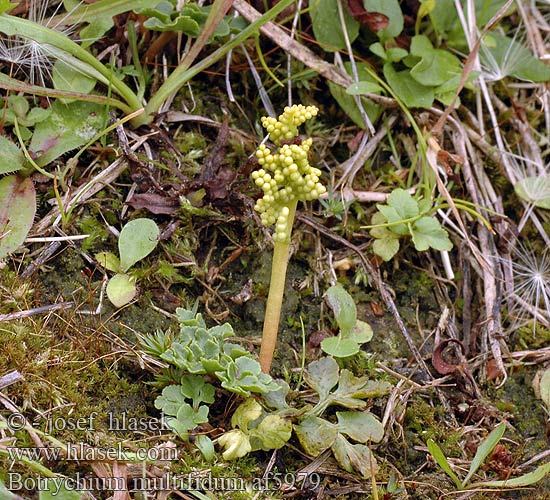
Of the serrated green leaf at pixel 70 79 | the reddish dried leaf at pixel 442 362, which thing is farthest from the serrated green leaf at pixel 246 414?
the serrated green leaf at pixel 70 79

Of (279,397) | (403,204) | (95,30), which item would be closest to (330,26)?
(403,204)

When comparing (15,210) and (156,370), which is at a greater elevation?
(15,210)

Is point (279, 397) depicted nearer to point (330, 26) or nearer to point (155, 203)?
point (155, 203)

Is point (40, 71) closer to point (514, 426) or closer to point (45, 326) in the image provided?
point (45, 326)

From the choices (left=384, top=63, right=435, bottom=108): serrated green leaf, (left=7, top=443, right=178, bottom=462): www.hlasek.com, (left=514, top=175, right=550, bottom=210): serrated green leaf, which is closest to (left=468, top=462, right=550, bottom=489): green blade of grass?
(left=7, top=443, right=178, bottom=462): www.hlasek.com

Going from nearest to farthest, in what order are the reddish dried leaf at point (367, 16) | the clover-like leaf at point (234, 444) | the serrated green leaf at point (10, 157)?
the clover-like leaf at point (234, 444)
the serrated green leaf at point (10, 157)
the reddish dried leaf at point (367, 16)

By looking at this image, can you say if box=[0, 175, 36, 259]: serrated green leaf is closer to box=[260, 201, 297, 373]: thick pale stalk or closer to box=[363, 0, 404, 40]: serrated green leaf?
box=[260, 201, 297, 373]: thick pale stalk

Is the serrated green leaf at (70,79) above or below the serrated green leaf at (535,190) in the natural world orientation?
above

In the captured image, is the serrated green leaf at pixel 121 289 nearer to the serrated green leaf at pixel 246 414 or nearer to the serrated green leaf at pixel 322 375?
the serrated green leaf at pixel 246 414
